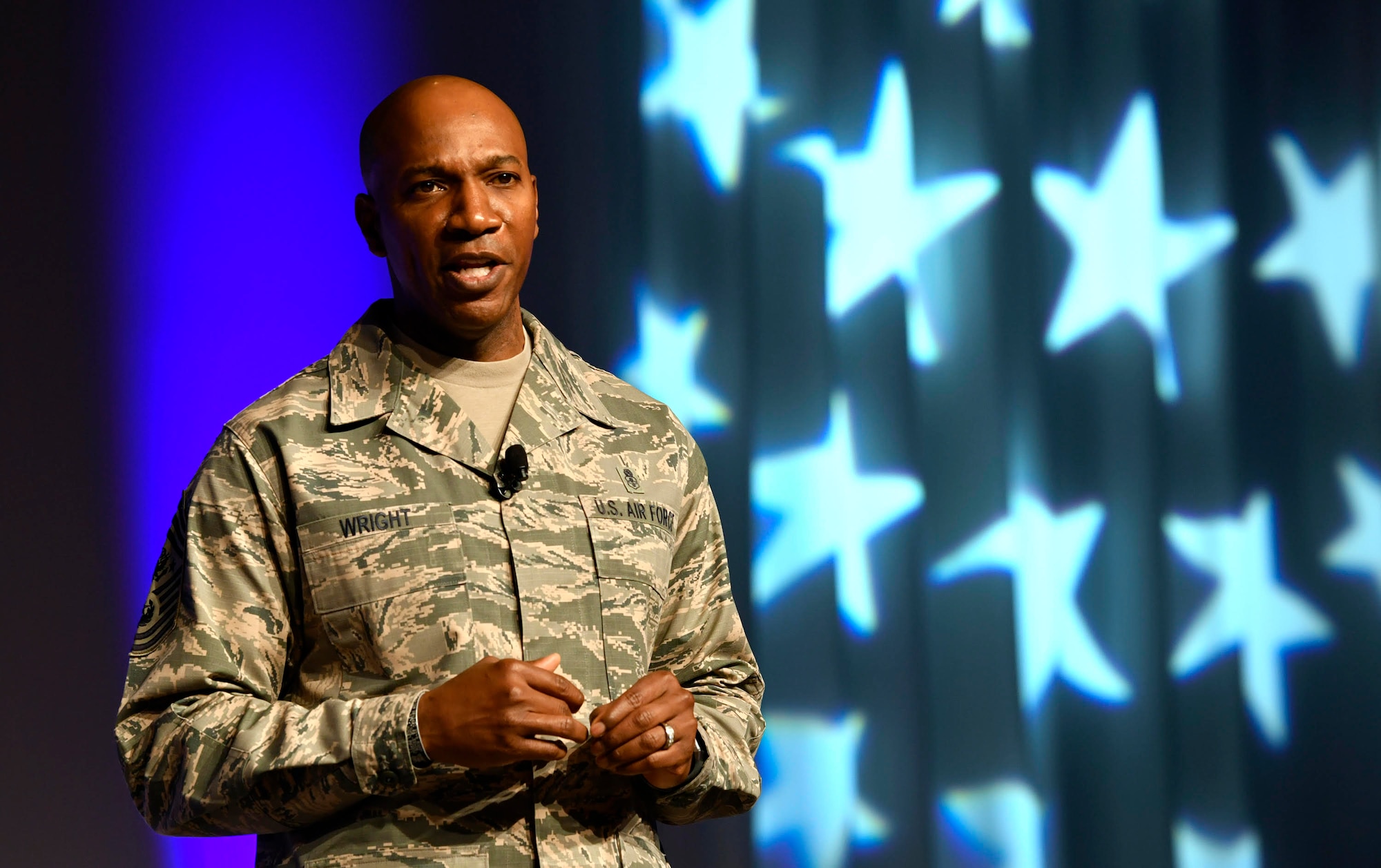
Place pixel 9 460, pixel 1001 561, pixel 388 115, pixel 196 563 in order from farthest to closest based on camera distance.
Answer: pixel 1001 561 → pixel 9 460 → pixel 388 115 → pixel 196 563

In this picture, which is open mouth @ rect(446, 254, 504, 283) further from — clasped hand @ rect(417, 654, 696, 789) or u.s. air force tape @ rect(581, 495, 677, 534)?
clasped hand @ rect(417, 654, 696, 789)

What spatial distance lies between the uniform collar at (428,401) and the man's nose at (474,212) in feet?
0.48

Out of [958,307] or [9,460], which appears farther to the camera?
[958,307]

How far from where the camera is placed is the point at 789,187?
7.85 feet

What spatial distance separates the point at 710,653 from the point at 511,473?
12.0 inches

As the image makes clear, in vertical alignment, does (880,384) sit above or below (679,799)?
above

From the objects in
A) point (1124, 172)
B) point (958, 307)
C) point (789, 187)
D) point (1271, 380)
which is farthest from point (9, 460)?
point (1271, 380)

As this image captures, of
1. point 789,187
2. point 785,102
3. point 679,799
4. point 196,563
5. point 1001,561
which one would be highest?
point 785,102

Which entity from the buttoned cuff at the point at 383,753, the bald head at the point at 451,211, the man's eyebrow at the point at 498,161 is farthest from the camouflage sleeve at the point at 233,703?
the man's eyebrow at the point at 498,161

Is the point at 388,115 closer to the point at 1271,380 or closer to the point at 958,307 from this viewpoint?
the point at 958,307

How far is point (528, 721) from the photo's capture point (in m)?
1.07

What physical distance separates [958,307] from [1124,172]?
391 mm

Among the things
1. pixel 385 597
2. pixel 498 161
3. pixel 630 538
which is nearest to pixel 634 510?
pixel 630 538

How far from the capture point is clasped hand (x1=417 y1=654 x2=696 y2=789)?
1071 millimetres
